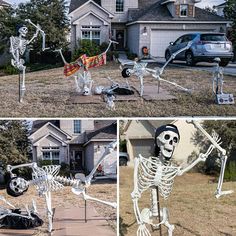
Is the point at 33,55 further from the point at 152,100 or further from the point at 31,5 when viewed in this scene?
the point at 152,100

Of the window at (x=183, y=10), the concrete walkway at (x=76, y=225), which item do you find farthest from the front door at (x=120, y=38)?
the concrete walkway at (x=76, y=225)

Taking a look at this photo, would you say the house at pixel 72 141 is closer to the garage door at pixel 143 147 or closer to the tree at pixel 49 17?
the garage door at pixel 143 147

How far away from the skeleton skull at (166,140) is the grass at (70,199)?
599 mm

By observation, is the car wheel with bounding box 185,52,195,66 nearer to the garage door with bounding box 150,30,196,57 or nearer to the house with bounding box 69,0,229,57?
the house with bounding box 69,0,229,57

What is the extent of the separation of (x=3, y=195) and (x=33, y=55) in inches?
304

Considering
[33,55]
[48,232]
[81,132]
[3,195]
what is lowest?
[48,232]

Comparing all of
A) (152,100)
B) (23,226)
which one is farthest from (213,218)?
(152,100)

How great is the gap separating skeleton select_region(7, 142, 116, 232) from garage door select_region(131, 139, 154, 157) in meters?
0.34

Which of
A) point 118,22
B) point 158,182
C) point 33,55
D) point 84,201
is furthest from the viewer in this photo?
point 118,22

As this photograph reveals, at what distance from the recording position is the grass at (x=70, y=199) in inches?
129

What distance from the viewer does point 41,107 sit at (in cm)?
505

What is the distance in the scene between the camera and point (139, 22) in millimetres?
10320

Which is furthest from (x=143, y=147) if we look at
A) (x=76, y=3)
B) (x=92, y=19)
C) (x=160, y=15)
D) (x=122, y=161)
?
(x=76, y=3)

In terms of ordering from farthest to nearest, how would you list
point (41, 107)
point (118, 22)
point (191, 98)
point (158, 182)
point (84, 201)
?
point (118, 22)
point (191, 98)
point (41, 107)
point (84, 201)
point (158, 182)
